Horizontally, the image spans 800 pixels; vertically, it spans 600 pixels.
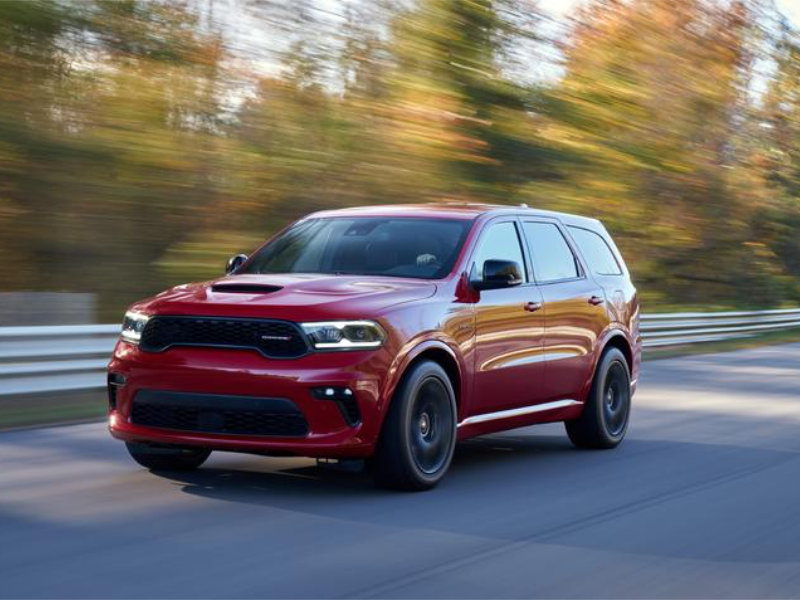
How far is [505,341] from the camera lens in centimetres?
887

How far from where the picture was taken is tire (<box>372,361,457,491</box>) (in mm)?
7691

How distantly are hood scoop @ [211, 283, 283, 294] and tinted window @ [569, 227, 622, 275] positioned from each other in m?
3.21

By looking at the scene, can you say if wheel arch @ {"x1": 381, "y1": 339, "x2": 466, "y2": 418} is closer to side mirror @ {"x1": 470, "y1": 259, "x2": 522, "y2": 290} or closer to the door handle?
side mirror @ {"x1": 470, "y1": 259, "x2": 522, "y2": 290}

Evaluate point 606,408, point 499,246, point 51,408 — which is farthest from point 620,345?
point 51,408

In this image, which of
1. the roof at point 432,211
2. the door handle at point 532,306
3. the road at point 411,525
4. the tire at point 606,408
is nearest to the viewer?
the road at point 411,525

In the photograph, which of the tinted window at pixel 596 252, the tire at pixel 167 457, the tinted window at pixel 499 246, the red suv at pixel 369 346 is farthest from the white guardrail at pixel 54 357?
the tinted window at pixel 596 252

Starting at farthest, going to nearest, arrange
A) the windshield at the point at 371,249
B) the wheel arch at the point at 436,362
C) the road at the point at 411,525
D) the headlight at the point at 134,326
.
A: the windshield at the point at 371,249, the headlight at the point at 134,326, the wheel arch at the point at 436,362, the road at the point at 411,525

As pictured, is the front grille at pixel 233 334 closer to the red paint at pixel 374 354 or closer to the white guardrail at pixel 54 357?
the red paint at pixel 374 354

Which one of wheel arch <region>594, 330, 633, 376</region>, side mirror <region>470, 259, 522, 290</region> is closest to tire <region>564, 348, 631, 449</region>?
wheel arch <region>594, 330, 633, 376</region>

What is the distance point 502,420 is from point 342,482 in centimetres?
124

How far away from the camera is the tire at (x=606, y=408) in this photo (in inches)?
400

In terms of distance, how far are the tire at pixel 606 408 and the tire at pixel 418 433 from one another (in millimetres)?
2174

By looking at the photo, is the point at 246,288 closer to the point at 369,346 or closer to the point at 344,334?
the point at 344,334

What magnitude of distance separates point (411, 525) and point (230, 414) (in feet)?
3.91
